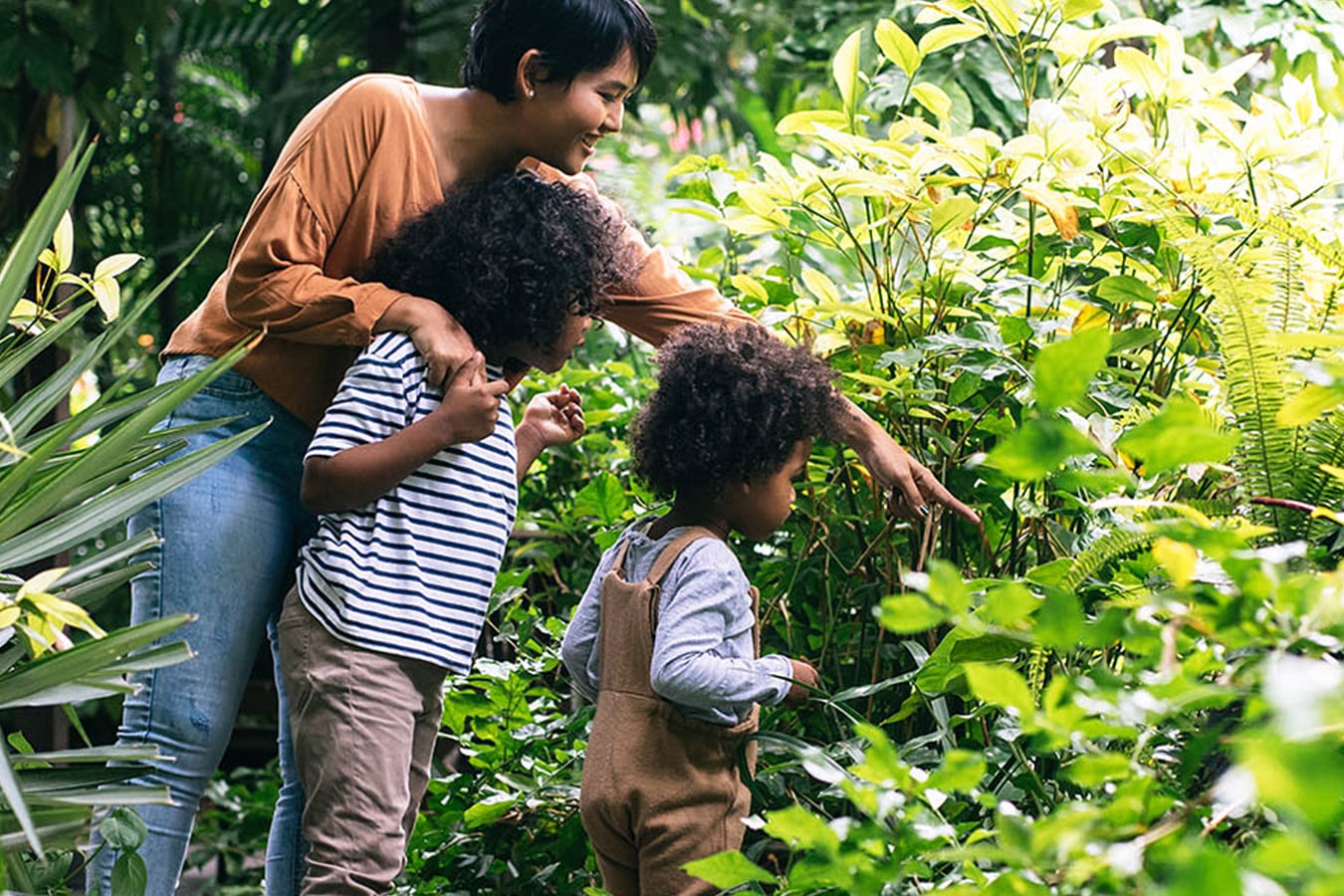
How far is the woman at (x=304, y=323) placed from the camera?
1.85m

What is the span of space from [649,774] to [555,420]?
1.97 feet

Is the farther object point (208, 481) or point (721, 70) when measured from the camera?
point (721, 70)

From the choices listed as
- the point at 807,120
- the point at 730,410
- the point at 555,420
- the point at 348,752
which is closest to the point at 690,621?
the point at 730,410

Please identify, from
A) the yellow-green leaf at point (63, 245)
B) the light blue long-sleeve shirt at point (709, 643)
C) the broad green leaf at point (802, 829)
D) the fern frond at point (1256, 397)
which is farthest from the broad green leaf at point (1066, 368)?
the yellow-green leaf at point (63, 245)

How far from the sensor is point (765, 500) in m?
1.88

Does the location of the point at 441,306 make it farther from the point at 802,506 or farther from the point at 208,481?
the point at 802,506

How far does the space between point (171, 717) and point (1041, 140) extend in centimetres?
129

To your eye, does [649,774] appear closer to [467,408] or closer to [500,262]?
[467,408]

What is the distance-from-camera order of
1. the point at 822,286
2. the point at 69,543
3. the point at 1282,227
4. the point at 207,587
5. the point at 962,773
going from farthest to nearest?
the point at 822,286, the point at 207,587, the point at 69,543, the point at 1282,227, the point at 962,773

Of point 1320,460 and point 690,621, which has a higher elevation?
point 1320,460

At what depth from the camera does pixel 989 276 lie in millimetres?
2098

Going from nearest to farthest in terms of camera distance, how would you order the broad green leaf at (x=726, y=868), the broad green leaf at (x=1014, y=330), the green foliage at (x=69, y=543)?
1. the broad green leaf at (x=726, y=868)
2. the green foliage at (x=69, y=543)
3. the broad green leaf at (x=1014, y=330)

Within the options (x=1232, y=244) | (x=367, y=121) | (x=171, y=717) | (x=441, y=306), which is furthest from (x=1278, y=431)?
(x=171, y=717)

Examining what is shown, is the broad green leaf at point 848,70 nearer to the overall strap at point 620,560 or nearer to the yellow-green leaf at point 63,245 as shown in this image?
the overall strap at point 620,560
